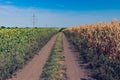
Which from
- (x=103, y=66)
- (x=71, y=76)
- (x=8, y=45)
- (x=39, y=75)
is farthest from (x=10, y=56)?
(x=103, y=66)

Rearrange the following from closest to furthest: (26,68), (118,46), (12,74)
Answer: (118,46), (12,74), (26,68)

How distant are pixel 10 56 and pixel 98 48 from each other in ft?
21.9

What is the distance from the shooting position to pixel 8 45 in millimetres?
21016

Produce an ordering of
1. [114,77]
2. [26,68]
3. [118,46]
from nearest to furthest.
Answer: [114,77] < [118,46] < [26,68]

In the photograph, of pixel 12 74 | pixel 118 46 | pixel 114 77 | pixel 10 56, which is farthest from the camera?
pixel 10 56

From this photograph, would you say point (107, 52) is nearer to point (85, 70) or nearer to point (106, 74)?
point (85, 70)

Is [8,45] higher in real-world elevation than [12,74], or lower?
higher

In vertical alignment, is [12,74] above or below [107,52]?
below

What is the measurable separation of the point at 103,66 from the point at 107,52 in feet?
6.06

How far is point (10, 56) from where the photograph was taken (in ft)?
65.5

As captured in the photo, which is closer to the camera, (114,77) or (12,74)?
(114,77)

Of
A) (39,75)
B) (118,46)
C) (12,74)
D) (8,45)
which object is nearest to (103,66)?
(118,46)

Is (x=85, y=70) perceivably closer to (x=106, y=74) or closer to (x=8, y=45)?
(x=106, y=74)

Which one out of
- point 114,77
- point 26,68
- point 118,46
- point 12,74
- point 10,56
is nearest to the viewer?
point 114,77
